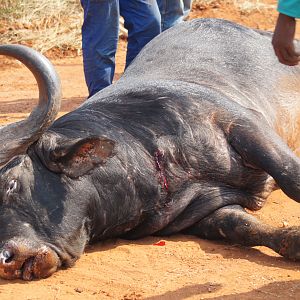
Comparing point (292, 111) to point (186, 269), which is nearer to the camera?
point (186, 269)

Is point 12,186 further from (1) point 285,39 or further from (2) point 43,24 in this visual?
(2) point 43,24

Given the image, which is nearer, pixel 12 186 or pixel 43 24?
pixel 12 186

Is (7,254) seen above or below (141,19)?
below

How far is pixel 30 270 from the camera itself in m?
5.83

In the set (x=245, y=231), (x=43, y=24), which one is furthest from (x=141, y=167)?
(x=43, y=24)

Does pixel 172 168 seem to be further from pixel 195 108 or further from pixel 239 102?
pixel 239 102

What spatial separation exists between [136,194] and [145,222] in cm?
23

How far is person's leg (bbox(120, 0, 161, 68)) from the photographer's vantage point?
31.2 feet

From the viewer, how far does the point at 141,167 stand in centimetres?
652

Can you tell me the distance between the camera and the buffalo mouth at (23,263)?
581 cm

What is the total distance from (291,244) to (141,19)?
4.17 metres

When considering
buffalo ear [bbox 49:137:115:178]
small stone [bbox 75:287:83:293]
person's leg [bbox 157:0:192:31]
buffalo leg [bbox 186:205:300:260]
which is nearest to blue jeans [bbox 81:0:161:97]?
person's leg [bbox 157:0:192:31]

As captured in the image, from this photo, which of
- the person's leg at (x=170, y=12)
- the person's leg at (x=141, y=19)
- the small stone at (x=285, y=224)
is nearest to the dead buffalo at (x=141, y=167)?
the small stone at (x=285, y=224)

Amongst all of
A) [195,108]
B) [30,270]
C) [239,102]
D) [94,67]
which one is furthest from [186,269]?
[94,67]
